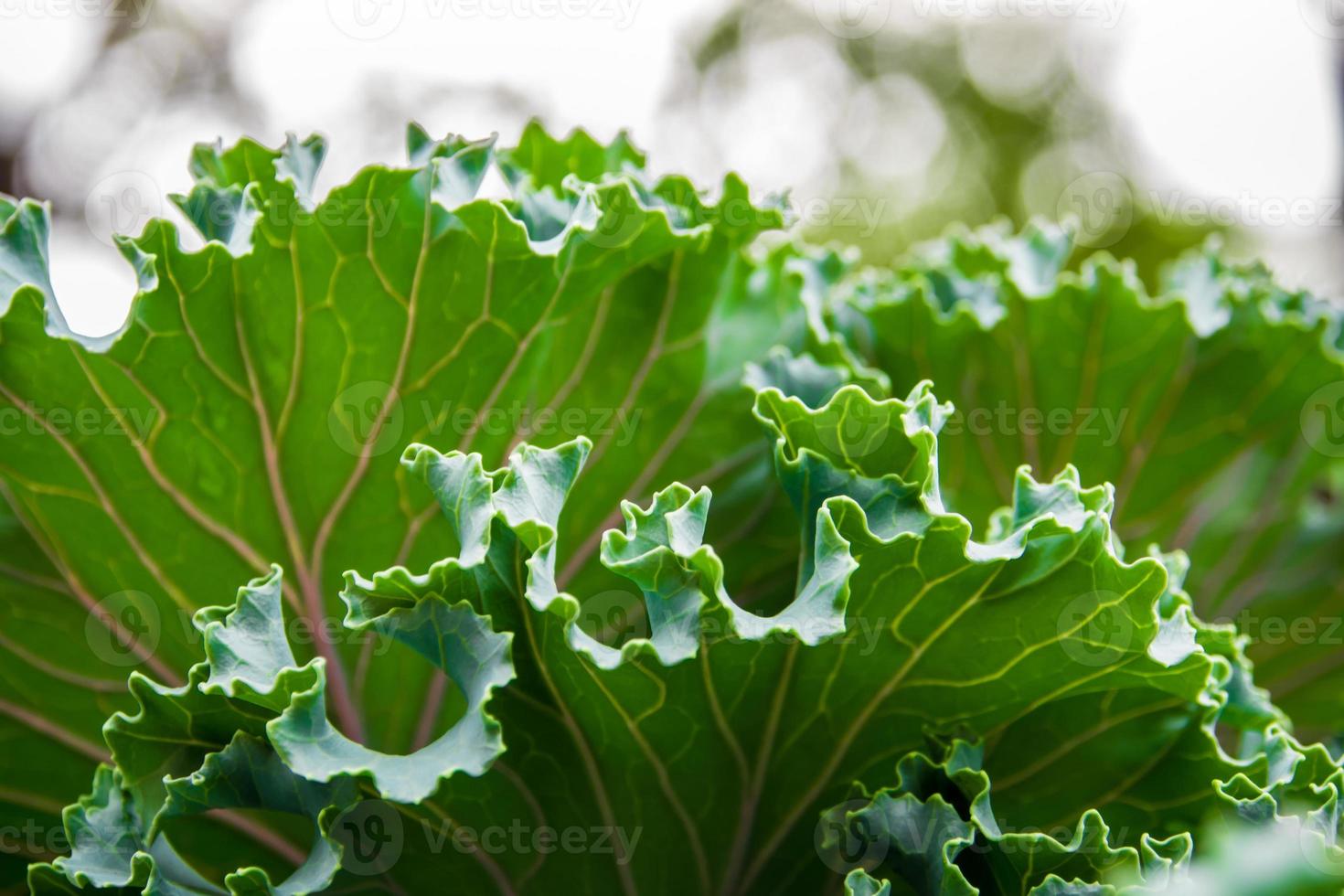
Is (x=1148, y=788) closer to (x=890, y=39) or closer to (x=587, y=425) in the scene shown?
(x=587, y=425)

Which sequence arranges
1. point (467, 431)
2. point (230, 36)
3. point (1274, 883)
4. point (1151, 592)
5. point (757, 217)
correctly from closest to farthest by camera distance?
point (1274, 883)
point (1151, 592)
point (467, 431)
point (757, 217)
point (230, 36)

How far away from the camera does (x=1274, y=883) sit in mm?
718

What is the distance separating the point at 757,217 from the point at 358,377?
721mm

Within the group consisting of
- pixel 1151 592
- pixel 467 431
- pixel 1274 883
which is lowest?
pixel 1274 883

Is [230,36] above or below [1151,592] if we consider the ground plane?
above

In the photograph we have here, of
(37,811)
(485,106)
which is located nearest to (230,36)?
(485,106)

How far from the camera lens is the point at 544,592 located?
4.38ft
